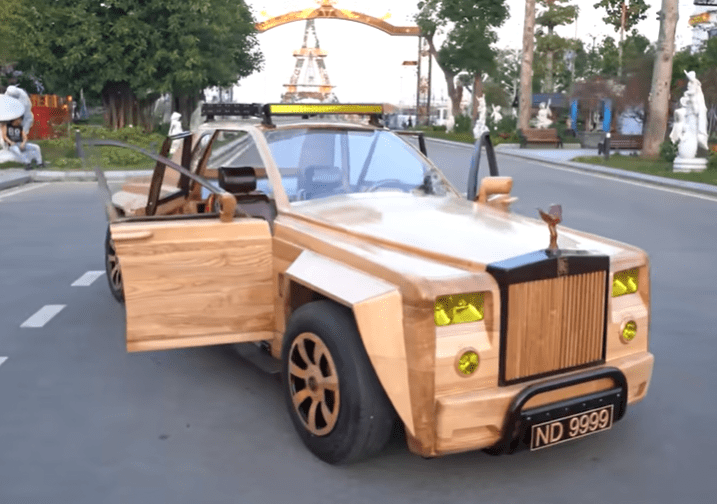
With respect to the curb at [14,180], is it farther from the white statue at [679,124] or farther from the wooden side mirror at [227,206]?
the white statue at [679,124]

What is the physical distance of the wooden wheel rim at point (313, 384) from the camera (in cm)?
400

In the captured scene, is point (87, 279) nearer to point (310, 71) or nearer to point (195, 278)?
point (195, 278)

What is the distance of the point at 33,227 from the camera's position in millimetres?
12164

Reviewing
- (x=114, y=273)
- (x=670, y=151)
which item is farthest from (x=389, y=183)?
(x=670, y=151)

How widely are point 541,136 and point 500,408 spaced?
1543 inches

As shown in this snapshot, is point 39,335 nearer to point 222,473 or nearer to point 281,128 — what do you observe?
point 281,128

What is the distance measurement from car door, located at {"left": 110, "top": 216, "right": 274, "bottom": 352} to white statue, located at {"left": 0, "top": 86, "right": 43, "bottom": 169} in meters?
18.6

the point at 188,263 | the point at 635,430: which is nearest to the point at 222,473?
the point at 188,263

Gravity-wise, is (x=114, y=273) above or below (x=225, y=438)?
above

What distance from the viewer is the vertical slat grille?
3748mm

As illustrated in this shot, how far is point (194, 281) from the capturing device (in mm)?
4652

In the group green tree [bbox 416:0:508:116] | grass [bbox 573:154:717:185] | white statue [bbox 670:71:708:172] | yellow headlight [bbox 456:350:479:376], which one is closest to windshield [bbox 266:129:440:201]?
yellow headlight [bbox 456:350:479:376]

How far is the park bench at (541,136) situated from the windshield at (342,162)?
36.4 metres

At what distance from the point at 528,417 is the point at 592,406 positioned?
1.18 ft
